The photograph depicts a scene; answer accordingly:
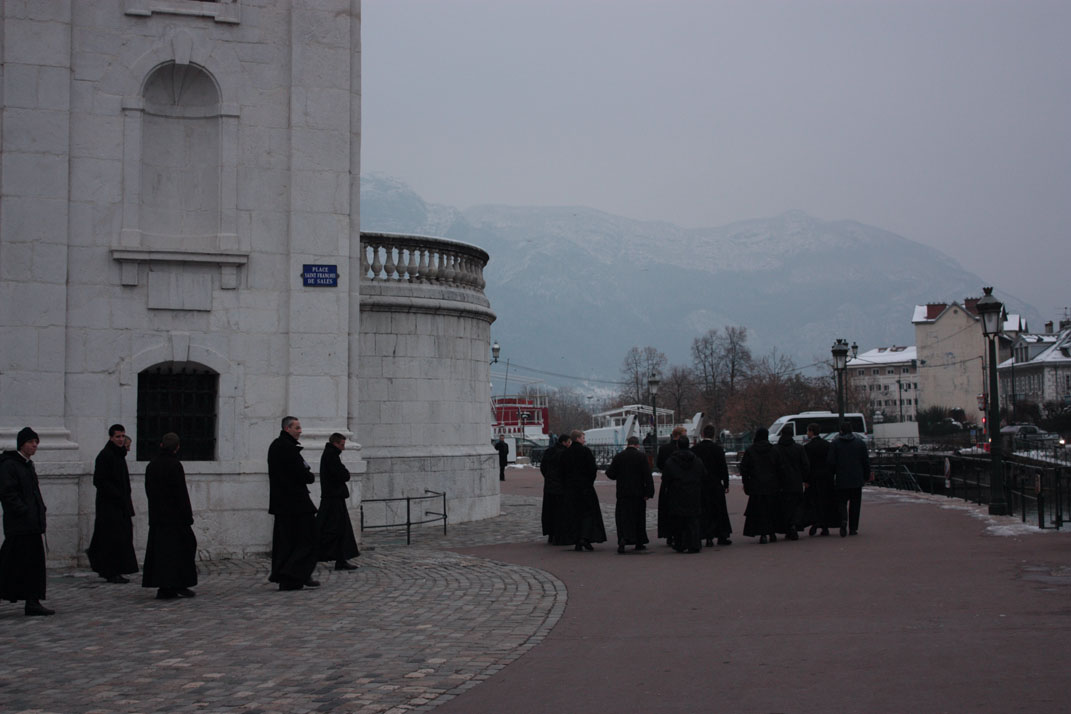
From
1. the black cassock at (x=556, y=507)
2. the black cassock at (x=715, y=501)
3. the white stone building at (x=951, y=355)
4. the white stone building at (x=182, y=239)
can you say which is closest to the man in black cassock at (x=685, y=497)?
the black cassock at (x=715, y=501)

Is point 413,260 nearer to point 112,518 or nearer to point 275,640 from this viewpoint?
point 112,518

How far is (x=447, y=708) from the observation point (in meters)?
7.01

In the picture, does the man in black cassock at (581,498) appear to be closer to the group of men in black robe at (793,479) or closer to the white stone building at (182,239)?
the group of men in black robe at (793,479)

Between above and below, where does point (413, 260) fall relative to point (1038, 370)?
below

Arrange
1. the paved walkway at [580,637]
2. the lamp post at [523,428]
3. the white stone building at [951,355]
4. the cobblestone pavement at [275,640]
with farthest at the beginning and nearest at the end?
1. the white stone building at [951,355]
2. the lamp post at [523,428]
3. the cobblestone pavement at [275,640]
4. the paved walkway at [580,637]

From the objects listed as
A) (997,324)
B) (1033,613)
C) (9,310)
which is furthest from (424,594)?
(997,324)

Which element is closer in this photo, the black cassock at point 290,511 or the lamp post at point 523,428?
the black cassock at point 290,511

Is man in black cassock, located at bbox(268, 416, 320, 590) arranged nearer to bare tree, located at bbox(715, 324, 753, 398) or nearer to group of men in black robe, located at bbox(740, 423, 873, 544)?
group of men in black robe, located at bbox(740, 423, 873, 544)

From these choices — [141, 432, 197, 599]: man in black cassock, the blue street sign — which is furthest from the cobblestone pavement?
the blue street sign

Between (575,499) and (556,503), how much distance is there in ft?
2.53

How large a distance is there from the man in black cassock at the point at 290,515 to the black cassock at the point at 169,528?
94cm

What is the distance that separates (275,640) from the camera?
9.46 m

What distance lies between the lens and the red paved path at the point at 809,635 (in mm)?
6887

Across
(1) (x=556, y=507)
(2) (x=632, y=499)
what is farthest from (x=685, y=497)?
(1) (x=556, y=507)
